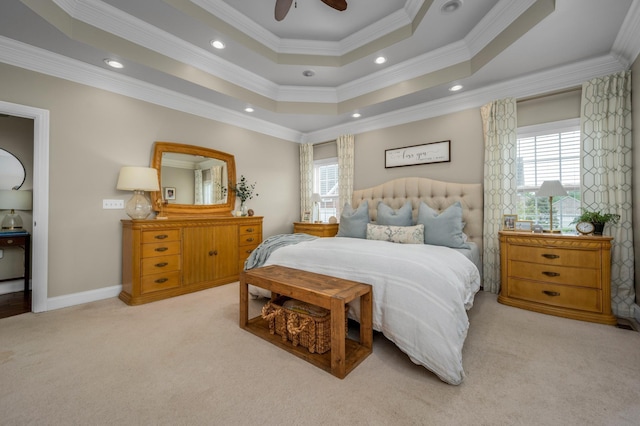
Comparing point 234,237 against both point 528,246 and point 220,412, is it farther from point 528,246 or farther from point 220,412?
point 528,246

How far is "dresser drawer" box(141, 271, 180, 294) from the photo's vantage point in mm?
3148

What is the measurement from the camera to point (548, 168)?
10.7 ft

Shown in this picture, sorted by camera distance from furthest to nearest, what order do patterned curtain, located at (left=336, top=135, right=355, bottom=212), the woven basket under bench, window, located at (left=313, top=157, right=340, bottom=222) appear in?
window, located at (left=313, top=157, right=340, bottom=222), patterned curtain, located at (left=336, top=135, right=355, bottom=212), the woven basket under bench

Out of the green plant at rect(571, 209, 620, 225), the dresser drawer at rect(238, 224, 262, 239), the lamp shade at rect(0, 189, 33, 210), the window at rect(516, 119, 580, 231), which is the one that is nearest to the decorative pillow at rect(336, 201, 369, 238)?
the dresser drawer at rect(238, 224, 262, 239)

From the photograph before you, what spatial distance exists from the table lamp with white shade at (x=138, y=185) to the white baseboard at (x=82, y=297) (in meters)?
0.93

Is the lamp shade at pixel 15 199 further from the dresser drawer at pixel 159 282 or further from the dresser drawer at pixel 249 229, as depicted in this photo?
the dresser drawer at pixel 249 229

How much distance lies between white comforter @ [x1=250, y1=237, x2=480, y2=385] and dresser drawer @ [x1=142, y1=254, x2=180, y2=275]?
74.3 inches

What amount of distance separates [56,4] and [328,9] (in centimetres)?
252

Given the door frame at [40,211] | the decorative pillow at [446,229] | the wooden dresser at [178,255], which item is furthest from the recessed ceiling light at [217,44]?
the decorative pillow at [446,229]

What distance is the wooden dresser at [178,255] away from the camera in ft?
10.2

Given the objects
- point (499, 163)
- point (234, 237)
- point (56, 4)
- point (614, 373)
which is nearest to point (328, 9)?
point (56, 4)

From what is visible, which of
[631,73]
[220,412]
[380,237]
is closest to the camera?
[220,412]

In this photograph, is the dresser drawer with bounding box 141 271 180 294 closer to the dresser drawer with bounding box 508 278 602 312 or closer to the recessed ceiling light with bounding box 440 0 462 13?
the dresser drawer with bounding box 508 278 602 312

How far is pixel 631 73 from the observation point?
8.93 ft
